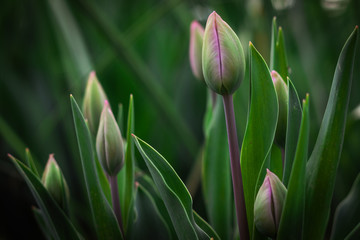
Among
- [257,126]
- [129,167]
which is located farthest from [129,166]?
[257,126]

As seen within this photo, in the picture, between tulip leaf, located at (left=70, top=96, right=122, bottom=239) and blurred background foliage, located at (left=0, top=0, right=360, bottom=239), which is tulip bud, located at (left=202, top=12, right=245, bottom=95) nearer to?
A: tulip leaf, located at (left=70, top=96, right=122, bottom=239)

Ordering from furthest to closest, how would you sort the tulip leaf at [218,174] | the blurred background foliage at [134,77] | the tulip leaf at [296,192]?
the blurred background foliage at [134,77] < the tulip leaf at [218,174] < the tulip leaf at [296,192]

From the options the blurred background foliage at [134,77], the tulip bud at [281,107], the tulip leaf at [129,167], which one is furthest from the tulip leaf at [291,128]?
the blurred background foliage at [134,77]

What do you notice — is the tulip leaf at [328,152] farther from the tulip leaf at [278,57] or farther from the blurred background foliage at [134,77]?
the blurred background foliage at [134,77]

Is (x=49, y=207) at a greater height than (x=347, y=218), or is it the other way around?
(x=49, y=207)

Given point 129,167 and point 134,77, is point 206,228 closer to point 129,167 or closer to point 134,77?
point 129,167

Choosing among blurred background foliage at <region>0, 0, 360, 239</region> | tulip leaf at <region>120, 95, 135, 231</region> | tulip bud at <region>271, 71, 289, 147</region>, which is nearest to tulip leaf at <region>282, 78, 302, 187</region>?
tulip bud at <region>271, 71, 289, 147</region>
